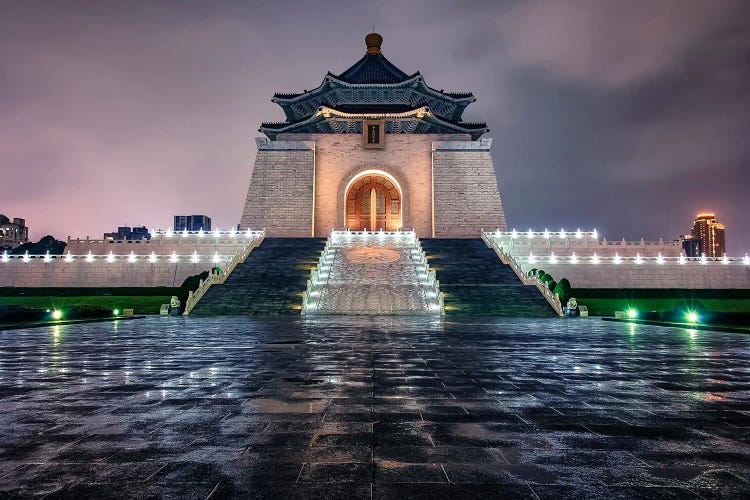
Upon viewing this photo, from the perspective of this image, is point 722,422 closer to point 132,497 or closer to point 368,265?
point 132,497

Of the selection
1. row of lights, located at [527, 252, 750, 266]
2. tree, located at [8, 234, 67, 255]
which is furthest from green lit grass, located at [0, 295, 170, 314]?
row of lights, located at [527, 252, 750, 266]

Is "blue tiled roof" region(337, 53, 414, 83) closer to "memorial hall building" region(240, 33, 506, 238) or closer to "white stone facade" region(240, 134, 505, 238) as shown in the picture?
"memorial hall building" region(240, 33, 506, 238)

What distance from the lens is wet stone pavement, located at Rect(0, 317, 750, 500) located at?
120 inches

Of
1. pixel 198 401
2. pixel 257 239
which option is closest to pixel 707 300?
pixel 257 239

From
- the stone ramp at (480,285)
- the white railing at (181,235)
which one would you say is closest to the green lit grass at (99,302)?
the white railing at (181,235)

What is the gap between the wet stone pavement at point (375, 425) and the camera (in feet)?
10.0

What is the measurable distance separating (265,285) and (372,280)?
5.28 metres

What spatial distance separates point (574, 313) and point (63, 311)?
67.8ft

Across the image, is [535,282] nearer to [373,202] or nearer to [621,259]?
[621,259]

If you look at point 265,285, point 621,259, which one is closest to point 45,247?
point 265,285

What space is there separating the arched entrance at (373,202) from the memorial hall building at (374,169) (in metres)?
0.09

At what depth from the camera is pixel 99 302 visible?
26250 mm

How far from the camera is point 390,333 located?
13391 mm

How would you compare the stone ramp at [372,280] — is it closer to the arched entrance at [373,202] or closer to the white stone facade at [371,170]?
the white stone facade at [371,170]
